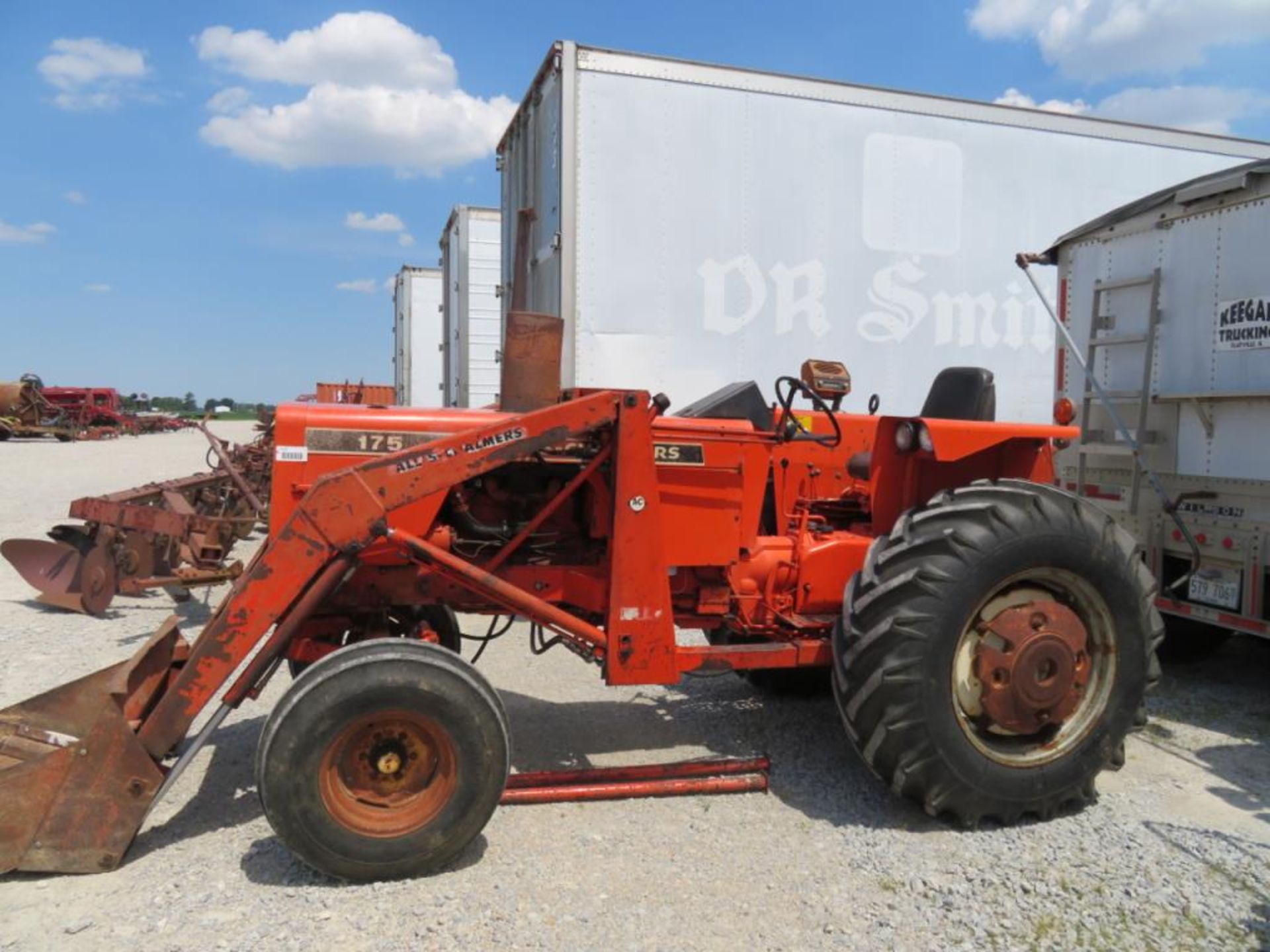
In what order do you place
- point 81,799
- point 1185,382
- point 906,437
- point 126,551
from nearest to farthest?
point 81,799, point 906,437, point 1185,382, point 126,551

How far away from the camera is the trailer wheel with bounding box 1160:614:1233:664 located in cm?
573

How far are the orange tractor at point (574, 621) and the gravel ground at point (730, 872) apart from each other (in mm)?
159

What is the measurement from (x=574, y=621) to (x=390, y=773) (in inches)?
32.7

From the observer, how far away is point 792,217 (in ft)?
23.1

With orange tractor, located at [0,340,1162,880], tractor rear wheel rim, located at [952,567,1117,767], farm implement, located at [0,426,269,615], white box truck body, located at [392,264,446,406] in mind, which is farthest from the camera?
white box truck body, located at [392,264,446,406]

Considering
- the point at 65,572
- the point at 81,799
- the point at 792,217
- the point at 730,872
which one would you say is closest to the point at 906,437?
the point at 730,872

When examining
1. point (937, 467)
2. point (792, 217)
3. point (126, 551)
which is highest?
point (792, 217)

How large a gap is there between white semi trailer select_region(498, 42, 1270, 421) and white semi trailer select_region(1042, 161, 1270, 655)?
1.55 metres

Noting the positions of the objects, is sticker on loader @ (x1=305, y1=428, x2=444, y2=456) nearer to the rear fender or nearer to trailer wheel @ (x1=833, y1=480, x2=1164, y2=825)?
trailer wheel @ (x1=833, y1=480, x2=1164, y2=825)

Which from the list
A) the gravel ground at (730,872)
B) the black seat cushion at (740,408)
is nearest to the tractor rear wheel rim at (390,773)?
the gravel ground at (730,872)

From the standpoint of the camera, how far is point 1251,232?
4.83 m

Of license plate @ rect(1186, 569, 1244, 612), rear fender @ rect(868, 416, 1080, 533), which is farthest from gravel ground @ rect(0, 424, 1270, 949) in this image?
rear fender @ rect(868, 416, 1080, 533)

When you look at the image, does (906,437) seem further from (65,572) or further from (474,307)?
(474,307)

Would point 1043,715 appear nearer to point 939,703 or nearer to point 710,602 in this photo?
point 939,703
